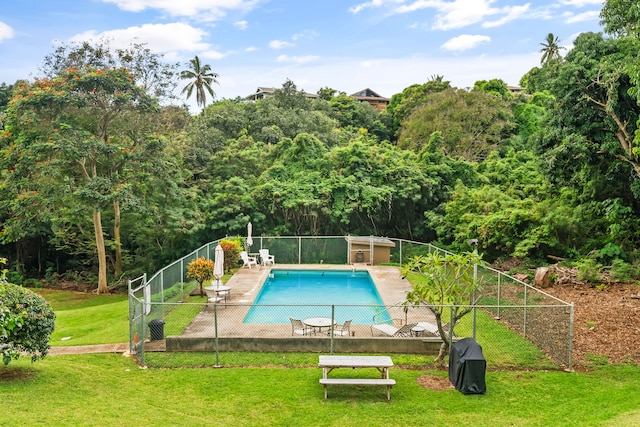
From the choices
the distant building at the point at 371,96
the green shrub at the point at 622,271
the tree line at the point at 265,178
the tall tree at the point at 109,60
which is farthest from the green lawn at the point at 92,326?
the distant building at the point at 371,96

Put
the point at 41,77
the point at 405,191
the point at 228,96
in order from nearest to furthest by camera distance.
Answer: the point at 41,77, the point at 405,191, the point at 228,96

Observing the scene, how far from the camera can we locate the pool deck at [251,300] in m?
12.5

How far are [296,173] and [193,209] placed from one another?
602 centimetres

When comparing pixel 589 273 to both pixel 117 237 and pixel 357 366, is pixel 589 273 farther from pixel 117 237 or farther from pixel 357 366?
pixel 117 237

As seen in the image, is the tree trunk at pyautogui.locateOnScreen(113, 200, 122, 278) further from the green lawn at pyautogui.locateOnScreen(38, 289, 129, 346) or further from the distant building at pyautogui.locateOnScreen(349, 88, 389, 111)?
the distant building at pyautogui.locateOnScreen(349, 88, 389, 111)

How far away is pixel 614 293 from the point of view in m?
16.0

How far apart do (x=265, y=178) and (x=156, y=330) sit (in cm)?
1565

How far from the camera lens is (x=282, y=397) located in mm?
8922

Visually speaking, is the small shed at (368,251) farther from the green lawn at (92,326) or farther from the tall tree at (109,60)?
the tall tree at (109,60)

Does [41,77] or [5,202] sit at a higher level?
[41,77]

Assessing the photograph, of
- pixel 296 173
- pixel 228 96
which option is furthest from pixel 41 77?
pixel 228 96

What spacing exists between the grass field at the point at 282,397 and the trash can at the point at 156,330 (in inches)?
48.0

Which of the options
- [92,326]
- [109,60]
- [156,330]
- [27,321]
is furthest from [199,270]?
[109,60]

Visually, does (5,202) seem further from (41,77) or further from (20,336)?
(20,336)
